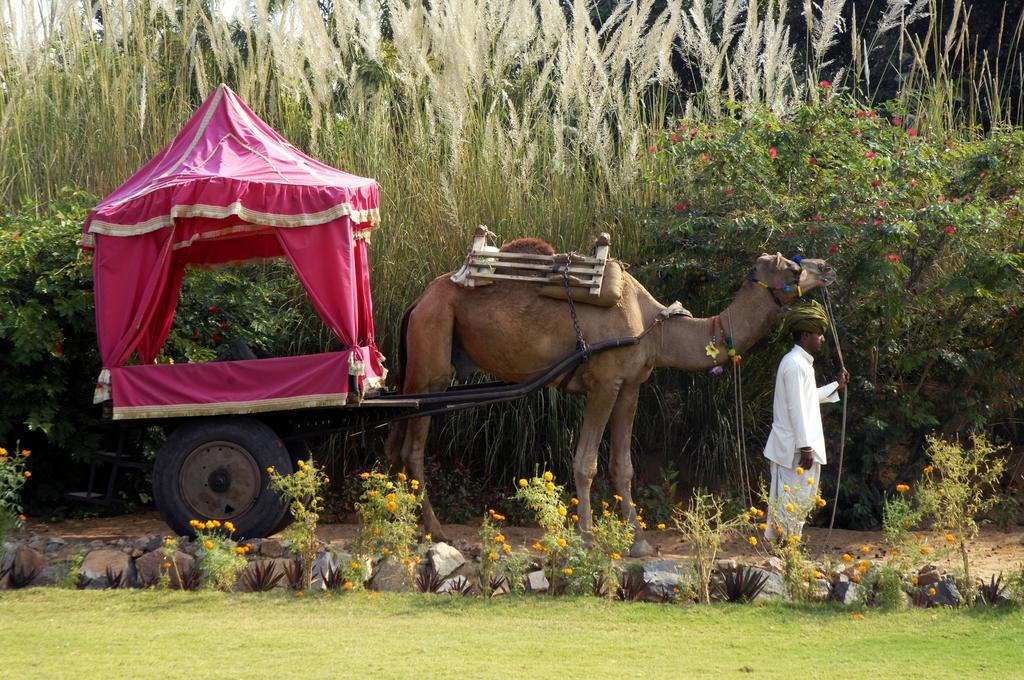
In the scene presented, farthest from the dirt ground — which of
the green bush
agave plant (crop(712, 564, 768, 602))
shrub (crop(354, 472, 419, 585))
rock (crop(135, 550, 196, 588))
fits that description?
shrub (crop(354, 472, 419, 585))

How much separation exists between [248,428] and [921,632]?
3946mm

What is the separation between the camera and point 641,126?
988 cm

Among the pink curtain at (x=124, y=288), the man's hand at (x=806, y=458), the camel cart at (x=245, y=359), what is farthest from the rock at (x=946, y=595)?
the pink curtain at (x=124, y=288)

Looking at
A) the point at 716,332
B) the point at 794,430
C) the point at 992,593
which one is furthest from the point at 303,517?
the point at 992,593

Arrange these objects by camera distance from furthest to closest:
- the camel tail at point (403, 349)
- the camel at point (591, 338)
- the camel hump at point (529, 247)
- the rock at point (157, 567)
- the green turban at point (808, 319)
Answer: the camel tail at point (403, 349) → the camel hump at point (529, 247) → the camel at point (591, 338) → the green turban at point (808, 319) → the rock at point (157, 567)

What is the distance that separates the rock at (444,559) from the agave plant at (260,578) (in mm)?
868

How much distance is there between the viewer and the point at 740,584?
6.16 meters

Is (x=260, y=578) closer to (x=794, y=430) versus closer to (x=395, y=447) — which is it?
(x=395, y=447)

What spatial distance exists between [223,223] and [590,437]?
→ 105 inches

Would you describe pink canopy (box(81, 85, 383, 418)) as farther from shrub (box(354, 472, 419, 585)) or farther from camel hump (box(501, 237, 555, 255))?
camel hump (box(501, 237, 555, 255))

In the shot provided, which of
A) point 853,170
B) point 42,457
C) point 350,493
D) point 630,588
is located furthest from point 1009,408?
point 42,457

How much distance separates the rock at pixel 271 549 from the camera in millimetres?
6785

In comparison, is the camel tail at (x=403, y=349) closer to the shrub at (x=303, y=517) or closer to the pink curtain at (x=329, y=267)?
the pink curtain at (x=329, y=267)

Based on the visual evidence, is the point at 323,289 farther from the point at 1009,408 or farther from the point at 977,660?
the point at 1009,408
